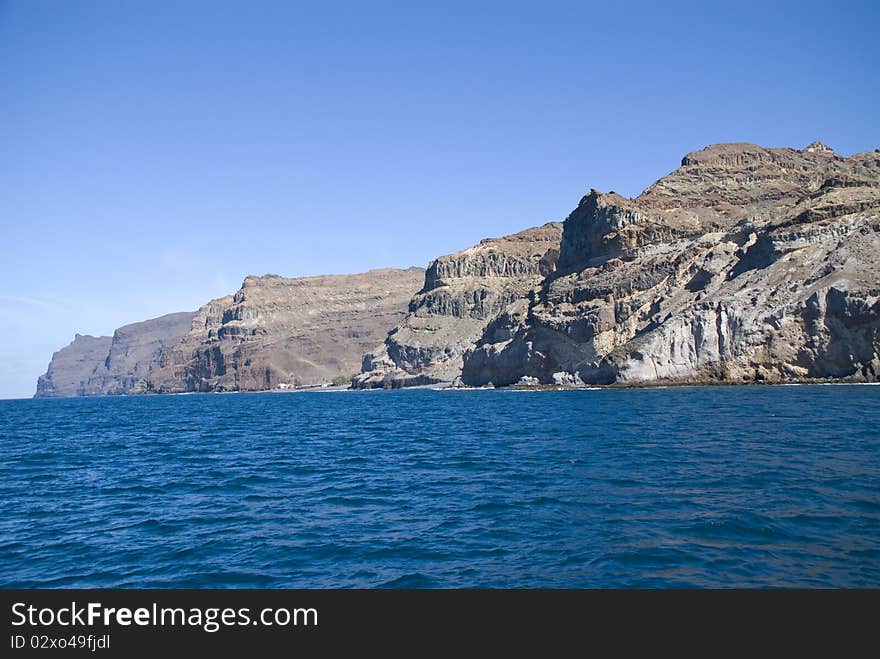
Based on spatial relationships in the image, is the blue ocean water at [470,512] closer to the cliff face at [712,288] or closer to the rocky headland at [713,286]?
the cliff face at [712,288]

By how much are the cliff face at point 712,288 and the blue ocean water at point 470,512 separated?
44.9 meters

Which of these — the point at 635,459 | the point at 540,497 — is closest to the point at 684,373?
the point at 635,459

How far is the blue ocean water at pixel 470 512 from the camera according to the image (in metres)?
13.6

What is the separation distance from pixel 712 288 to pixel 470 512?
81612 millimetres

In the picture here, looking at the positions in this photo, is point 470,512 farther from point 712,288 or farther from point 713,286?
point 713,286

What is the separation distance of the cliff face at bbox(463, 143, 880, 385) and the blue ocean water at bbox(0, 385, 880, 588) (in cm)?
4494

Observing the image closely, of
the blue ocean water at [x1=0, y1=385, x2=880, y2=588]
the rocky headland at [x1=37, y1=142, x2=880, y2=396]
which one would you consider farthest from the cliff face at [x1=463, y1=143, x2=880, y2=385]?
the blue ocean water at [x1=0, y1=385, x2=880, y2=588]

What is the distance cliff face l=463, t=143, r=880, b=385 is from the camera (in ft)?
255

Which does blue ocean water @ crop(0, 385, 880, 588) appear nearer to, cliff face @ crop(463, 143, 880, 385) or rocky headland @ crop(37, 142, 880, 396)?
Result: cliff face @ crop(463, 143, 880, 385)

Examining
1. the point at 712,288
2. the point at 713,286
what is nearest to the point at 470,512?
the point at 712,288

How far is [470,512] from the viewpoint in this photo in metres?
18.9
